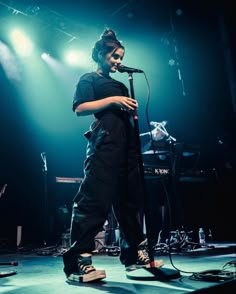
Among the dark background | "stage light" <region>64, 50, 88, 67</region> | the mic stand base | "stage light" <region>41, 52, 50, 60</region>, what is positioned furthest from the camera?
"stage light" <region>64, 50, 88, 67</region>

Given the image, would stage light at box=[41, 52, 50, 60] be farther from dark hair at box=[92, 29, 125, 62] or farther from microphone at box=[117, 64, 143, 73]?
microphone at box=[117, 64, 143, 73]

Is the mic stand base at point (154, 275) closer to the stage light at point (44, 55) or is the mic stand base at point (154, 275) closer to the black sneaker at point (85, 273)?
the black sneaker at point (85, 273)

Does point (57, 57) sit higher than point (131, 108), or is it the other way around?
point (57, 57)

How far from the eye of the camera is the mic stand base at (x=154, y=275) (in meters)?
1.51

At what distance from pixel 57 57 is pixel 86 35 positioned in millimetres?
916

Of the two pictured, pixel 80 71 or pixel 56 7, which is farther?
pixel 80 71

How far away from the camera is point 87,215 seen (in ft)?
5.43

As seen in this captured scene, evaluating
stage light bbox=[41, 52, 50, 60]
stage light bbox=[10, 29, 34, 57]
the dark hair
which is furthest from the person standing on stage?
stage light bbox=[41, 52, 50, 60]

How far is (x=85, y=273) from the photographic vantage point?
1568 mm

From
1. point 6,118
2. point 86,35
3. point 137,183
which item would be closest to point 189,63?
point 86,35

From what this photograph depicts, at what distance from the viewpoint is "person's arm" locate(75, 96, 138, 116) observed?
5.50ft

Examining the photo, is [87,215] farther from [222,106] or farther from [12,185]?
[222,106]

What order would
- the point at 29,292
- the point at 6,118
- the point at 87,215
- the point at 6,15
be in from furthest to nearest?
the point at 6,118
the point at 6,15
the point at 87,215
the point at 29,292

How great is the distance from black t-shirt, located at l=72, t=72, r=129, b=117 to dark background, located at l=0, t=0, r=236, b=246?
3339 millimetres
